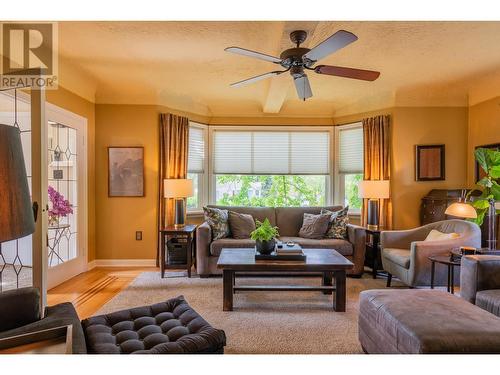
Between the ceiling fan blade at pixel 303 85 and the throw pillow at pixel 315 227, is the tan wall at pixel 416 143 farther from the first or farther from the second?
the ceiling fan blade at pixel 303 85

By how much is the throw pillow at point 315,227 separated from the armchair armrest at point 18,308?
342cm

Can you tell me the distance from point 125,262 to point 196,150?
209cm

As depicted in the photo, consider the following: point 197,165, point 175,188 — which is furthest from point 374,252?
point 197,165

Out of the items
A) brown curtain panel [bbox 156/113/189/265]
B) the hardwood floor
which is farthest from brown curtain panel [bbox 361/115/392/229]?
the hardwood floor

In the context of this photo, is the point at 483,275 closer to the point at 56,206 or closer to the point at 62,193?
the point at 56,206

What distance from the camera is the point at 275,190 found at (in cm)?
551

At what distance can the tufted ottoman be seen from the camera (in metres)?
1.53

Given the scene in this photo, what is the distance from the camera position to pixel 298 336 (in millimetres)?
2479

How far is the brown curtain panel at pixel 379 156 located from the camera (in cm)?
465

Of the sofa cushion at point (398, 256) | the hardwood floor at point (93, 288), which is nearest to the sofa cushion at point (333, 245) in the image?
the sofa cushion at point (398, 256)

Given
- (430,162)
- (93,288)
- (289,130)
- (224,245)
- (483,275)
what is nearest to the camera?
(483,275)

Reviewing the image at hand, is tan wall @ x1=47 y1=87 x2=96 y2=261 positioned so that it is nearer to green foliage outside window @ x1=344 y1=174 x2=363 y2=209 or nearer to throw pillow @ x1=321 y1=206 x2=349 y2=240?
throw pillow @ x1=321 y1=206 x2=349 y2=240

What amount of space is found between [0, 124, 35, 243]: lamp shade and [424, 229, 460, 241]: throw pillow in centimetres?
382
